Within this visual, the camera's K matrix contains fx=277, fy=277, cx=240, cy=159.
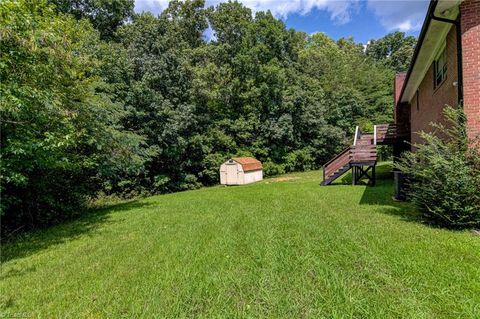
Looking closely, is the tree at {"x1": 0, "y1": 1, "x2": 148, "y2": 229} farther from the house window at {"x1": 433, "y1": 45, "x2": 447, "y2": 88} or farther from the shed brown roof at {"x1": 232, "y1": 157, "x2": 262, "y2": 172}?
the house window at {"x1": 433, "y1": 45, "x2": 447, "y2": 88}

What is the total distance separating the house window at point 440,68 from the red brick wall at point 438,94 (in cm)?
19

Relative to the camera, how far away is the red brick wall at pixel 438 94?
650 centimetres

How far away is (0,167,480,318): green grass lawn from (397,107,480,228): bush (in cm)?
42

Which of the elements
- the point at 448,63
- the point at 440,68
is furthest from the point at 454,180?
the point at 440,68

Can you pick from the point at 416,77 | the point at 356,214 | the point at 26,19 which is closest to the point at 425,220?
the point at 356,214

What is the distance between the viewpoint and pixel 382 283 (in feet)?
10.8

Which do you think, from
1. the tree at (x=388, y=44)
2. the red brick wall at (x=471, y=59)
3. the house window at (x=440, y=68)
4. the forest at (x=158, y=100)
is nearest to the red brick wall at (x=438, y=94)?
the house window at (x=440, y=68)

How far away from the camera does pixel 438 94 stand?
8055 millimetres

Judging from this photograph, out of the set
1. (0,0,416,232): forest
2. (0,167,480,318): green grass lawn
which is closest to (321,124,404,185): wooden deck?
(0,167,480,318): green grass lawn

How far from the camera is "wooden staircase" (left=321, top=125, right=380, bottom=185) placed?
1359cm

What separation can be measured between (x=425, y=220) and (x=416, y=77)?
7.17m

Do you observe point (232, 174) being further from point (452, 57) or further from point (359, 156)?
point (452, 57)

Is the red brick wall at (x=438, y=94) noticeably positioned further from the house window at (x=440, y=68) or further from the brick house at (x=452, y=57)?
the house window at (x=440, y=68)

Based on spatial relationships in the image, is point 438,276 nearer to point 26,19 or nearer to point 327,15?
point 26,19
